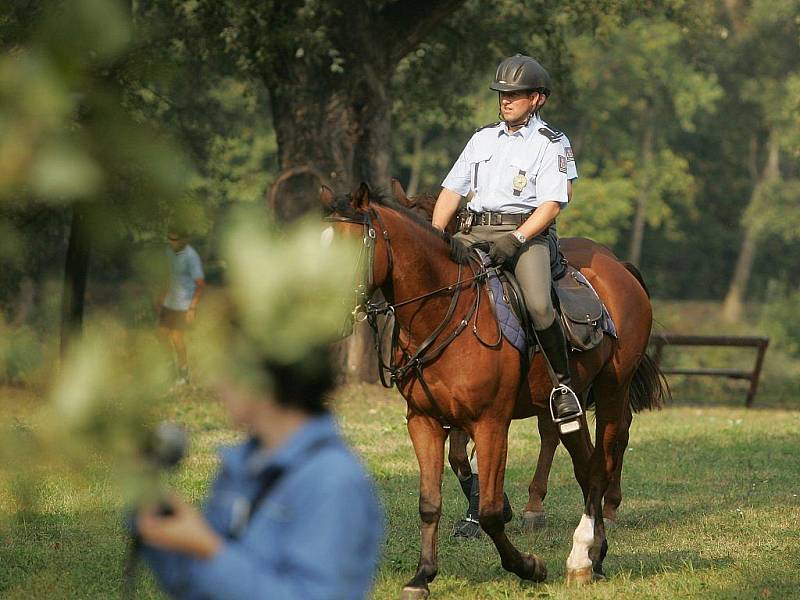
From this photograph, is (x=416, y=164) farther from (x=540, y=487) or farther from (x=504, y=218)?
(x=504, y=218)

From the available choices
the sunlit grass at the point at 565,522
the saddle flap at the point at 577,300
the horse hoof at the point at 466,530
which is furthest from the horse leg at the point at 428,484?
the horse hoof at the point at 466,530

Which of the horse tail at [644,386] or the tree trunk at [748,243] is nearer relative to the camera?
the horse tail at [644,386]

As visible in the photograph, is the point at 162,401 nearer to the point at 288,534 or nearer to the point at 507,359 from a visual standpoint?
the point at 288,534

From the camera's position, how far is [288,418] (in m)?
2.52

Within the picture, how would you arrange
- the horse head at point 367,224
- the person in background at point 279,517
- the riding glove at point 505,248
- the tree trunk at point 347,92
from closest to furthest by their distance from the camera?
the person in background at point 279,517 < the horse head at point 367,224 < the riding glove at point 505,248 < the tree trunk at point 347,92

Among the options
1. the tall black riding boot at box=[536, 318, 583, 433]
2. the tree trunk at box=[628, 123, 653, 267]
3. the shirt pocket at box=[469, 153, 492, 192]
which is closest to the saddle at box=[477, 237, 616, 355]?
the tall black riding boot at box=[536, 318, 583, 433]

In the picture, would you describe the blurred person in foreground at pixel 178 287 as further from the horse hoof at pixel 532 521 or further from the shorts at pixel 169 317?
the horse hoof at pixel 532 521

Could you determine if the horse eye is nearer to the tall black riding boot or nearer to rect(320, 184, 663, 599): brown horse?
rect(320, 184, 663, 599): brown horse

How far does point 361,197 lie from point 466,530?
298 cm

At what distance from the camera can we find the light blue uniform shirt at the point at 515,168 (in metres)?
7.68

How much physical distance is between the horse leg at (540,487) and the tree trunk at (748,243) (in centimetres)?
5690

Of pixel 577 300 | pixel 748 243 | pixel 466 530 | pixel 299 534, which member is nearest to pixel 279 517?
pixel 299 534

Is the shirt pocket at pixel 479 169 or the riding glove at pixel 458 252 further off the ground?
the shirt pocket at pixel 479 169

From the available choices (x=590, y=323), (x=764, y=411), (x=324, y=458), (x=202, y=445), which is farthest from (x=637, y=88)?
(x=324, y=458)
